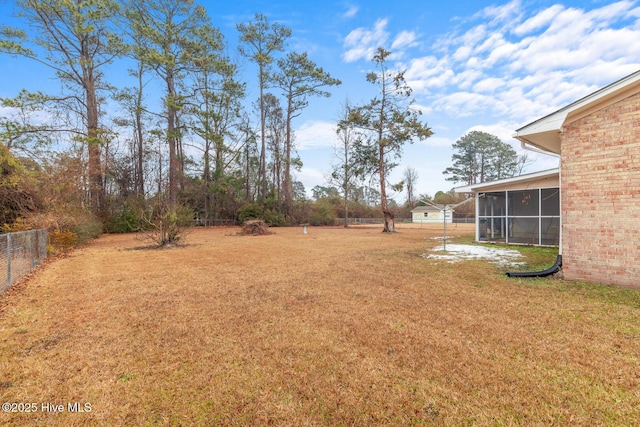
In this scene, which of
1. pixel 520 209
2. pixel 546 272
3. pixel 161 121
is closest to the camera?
pixel 546 272

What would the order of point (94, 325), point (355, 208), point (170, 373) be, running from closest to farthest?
point (170, 373), point (94, 325), point (355, 208)

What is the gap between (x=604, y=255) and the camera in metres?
5.20

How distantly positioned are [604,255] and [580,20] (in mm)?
6652

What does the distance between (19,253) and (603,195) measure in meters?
12.0

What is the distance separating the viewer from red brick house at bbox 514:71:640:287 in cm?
Answer: 492

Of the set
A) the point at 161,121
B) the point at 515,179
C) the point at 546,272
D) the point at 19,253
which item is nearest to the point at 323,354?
the point at 546,272

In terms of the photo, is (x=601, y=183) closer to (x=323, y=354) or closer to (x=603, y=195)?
(x=603, y=195)

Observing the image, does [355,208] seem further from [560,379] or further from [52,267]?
[560,379]

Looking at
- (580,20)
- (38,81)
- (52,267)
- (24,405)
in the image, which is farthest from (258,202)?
(24,405)

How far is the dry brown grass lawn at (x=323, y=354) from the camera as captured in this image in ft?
6.68

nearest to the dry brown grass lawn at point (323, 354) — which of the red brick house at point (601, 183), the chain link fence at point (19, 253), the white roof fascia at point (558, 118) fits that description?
the chain link fence at point (19, 253)

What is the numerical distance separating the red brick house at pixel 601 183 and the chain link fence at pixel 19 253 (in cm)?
1057

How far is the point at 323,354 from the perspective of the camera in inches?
112

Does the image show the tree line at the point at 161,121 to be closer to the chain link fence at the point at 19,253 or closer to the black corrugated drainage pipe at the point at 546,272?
the chain link fence at the point at 19,253
